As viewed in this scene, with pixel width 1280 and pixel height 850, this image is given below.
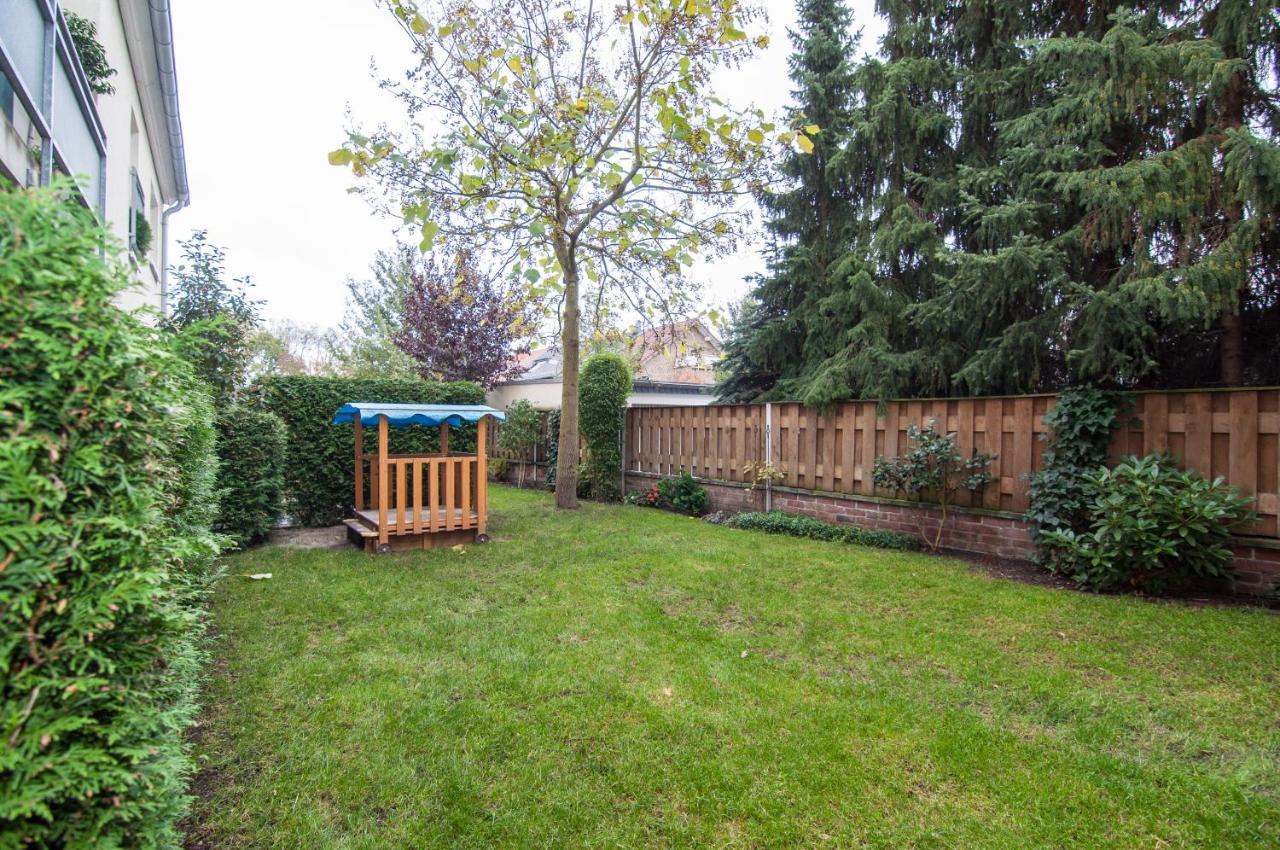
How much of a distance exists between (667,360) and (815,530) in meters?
10.4

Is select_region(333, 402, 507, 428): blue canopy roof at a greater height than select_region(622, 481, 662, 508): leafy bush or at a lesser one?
greater

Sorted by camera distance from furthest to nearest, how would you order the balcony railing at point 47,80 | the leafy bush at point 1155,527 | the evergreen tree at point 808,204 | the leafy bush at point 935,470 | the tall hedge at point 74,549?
the evergreen tree at point 808,204, the leafy bush at point 935,470, the leafy bush at point 1155,527, the balcony railing at point 47,80, the tall hedge at point 74,549

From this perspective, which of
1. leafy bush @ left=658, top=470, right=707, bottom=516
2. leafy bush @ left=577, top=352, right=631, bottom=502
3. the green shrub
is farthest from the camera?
leafy bush @ left=577, top=352, right=631, bottom=502

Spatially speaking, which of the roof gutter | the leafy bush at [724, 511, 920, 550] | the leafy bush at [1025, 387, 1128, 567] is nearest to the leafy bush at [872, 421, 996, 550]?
the leafy bush at [724, 511, 920, 550]

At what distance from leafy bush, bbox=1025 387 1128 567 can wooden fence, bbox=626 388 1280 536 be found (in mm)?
207

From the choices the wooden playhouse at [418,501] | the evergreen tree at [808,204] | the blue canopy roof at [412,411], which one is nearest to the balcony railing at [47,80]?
the blue canopy roof at [412,411]

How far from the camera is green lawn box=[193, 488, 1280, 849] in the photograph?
6.69 ft

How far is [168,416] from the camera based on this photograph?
1.55 metres

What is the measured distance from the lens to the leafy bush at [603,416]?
995cm

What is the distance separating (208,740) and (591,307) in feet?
27.0

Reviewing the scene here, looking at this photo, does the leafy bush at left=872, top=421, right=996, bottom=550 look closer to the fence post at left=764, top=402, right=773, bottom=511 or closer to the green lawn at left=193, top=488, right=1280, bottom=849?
the green lawn at left=193, top=488, right=1280, bottom=849

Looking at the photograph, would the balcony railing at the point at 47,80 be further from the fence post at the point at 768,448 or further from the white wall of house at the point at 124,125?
the fence post at the point at 768,448

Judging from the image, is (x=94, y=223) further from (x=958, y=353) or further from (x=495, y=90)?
(x=958, y=353)

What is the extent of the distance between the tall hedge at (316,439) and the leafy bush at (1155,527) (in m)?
8.38
